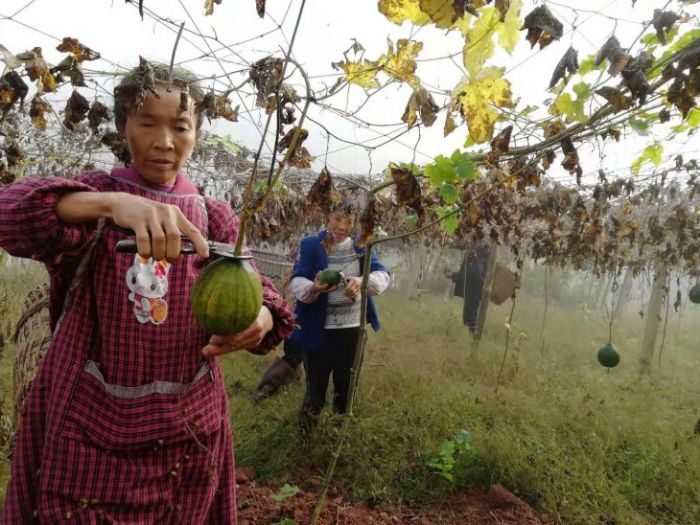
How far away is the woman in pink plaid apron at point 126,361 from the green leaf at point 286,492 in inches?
63.1

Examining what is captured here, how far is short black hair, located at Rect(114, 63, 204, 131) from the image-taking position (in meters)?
1.11

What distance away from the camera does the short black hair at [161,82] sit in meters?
1.11

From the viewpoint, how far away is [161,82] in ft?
3.82

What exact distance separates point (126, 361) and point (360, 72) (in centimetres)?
97

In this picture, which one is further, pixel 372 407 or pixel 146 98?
pixel 372 407

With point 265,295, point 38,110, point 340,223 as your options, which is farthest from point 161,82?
point 340,223

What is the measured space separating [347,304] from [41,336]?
1.78 meters

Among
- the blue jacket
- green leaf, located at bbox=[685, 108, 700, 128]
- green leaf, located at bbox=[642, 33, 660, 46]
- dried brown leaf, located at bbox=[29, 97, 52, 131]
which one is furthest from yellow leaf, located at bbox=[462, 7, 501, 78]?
the blue jacket

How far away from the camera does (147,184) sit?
4.06ft

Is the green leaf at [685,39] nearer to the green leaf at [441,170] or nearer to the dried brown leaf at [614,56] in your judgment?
the dried brown leaf at [614,56]

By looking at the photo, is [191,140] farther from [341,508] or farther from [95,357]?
[341,508]

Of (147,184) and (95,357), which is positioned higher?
(147,184)

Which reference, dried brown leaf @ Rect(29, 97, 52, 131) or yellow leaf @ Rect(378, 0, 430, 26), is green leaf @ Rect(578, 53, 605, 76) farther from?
dried brown leaf @ Rect(29, 97, 52, 131)

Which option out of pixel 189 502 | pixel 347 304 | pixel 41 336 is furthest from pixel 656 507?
pixel 41 336
